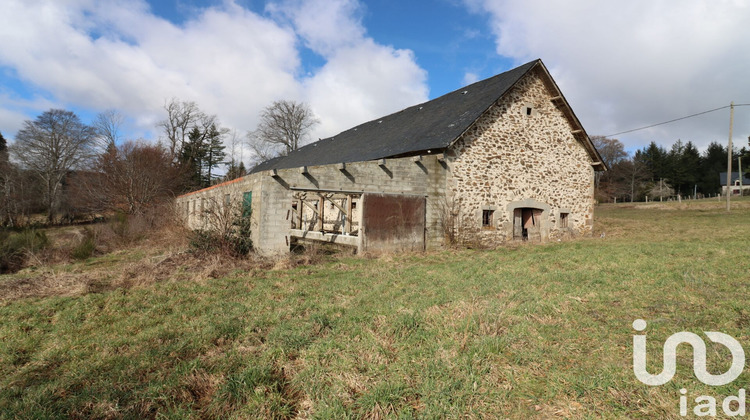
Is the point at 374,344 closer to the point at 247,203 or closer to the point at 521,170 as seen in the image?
the point at 247,203

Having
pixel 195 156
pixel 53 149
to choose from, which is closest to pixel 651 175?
pixel 195 156

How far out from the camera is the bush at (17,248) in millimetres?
9974

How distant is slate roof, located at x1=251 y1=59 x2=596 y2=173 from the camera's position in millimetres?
12109

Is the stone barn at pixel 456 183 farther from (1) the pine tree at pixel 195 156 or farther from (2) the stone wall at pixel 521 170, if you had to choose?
(1) the pine tree at pixel 195 156

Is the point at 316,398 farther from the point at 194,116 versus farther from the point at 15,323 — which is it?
the point at 194,116

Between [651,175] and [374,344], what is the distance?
6585 centimetres

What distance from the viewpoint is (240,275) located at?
7.29m

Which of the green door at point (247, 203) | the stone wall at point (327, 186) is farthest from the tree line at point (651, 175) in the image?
the green door at point (247, 203)

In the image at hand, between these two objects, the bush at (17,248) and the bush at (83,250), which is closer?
the bush at (17,248)

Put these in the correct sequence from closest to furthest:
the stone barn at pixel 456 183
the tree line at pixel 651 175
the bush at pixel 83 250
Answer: the stone barn at pixel 456 183 → the bush at pixel 83 250 → the tree line at pixel 651 175

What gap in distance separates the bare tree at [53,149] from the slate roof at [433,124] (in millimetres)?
26714

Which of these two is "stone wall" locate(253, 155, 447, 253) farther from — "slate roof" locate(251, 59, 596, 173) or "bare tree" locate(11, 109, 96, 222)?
"bare tree" locate(11, 109, 96, 222)

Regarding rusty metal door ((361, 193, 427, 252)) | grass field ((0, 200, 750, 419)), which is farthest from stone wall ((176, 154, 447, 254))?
grass field ((0, 200, 750, 419))
